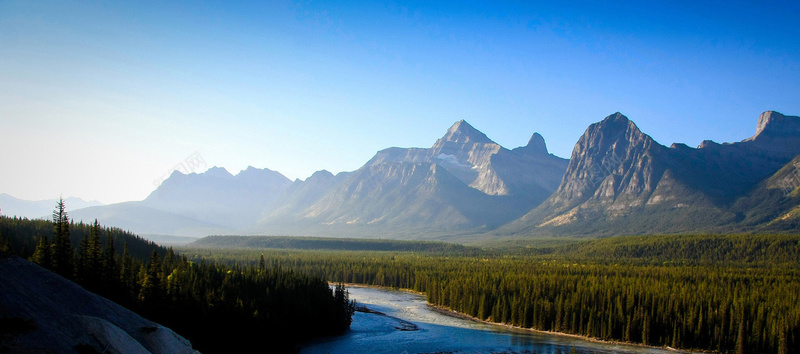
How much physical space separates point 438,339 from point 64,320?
59778 mm

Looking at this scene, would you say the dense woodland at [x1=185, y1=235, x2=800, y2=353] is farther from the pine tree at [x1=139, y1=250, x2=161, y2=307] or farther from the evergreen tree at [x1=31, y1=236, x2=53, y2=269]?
the evergreen tree at [x1=31, y1=236, x2=53, y2=269]

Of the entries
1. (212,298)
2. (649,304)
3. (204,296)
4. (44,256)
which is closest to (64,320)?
(44,256)

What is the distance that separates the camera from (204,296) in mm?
72188

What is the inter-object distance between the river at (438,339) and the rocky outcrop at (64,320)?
41124mm

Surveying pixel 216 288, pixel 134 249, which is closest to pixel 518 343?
pixel 216 288

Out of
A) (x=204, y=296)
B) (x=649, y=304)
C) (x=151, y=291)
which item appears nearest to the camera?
(x=151, y=291)

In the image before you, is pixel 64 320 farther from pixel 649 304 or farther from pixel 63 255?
pixel 649 304

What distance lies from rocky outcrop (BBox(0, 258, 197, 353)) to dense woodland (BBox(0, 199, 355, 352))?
1365cm

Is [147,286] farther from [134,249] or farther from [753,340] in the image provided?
[134,249]

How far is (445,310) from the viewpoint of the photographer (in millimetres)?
117562

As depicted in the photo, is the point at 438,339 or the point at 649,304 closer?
the point at 438,339

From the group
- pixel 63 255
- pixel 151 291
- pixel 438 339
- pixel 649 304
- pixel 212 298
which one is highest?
pixel 63 255

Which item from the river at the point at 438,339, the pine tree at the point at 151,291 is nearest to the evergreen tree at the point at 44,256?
the pine tree at the point at 151,291

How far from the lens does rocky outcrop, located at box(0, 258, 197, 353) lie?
2853 cm
